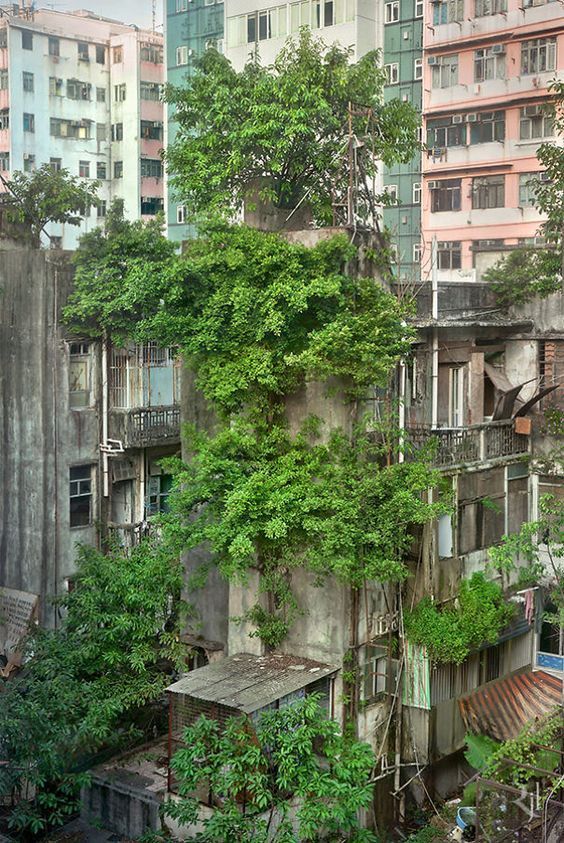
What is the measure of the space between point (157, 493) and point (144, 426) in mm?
1681

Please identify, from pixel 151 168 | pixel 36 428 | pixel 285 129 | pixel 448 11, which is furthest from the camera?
pixel 151 168

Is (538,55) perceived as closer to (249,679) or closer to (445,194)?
(445,194)

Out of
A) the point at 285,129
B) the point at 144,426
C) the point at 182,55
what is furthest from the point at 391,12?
the point at 285,129

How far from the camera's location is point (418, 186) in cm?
3353

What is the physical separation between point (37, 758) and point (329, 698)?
4.02 m

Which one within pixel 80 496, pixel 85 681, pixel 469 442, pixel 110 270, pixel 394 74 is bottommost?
pixel 85 681

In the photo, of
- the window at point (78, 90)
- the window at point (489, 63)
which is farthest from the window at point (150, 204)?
the window at point (489, 63)

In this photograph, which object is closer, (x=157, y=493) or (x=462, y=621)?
(x=462, y=621)

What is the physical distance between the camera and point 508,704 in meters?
16.8

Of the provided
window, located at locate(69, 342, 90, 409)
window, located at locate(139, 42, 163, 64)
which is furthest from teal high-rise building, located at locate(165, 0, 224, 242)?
window, located at locate(69, 342, 90, 409)

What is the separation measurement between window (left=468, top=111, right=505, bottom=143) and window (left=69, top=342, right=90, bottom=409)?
15.6 metres

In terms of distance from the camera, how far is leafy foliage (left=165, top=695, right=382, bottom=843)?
12.0 m

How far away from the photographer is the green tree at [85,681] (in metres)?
13.2

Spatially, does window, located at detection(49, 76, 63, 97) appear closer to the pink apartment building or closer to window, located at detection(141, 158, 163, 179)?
window, located at detection(141, 158, 163, 179)
